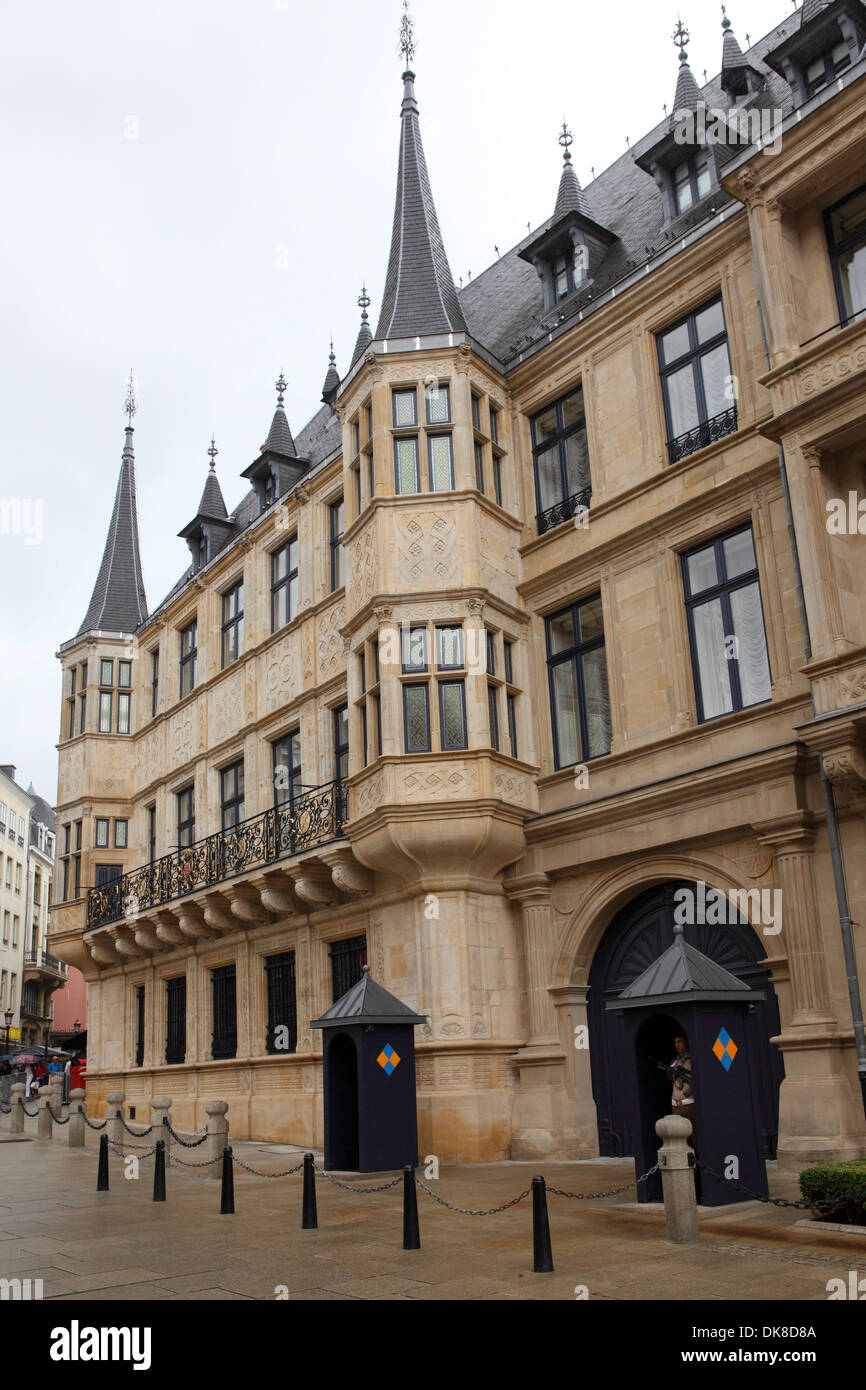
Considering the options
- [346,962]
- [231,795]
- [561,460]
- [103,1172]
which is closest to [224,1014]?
[231,795]

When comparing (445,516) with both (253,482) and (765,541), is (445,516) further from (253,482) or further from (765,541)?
(253,482)

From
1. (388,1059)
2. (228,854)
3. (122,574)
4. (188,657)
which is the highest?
(122,574)

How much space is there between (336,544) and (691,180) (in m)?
8.92

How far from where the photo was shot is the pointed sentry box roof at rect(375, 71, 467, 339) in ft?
64.4

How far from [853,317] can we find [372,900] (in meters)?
11.0

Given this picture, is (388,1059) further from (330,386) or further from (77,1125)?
(330,386)

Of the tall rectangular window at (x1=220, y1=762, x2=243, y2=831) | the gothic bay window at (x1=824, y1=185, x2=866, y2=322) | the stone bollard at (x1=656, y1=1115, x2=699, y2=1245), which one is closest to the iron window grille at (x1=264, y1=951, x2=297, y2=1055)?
the tall rectangular window at (x1=220, y1=762, x2=243, y2=831)

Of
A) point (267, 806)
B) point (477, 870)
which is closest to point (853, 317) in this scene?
point (477, 870)

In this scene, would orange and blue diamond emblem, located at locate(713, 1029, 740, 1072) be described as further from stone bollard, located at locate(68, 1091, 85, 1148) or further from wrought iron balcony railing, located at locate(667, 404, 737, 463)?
stone bollard, located at locate(68, 1091, 85, 1148)

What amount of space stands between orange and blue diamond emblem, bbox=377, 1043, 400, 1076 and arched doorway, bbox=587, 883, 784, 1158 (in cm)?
289

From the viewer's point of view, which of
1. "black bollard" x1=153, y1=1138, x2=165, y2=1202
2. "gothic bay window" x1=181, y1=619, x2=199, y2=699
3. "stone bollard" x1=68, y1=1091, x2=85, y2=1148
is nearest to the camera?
"black bollard" x1=153, y1=1138, x2=165, y2=1202

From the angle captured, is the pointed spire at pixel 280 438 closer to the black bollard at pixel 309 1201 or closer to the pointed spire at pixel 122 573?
the pointed spire at pixel 122 573

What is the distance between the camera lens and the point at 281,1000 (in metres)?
22.0
